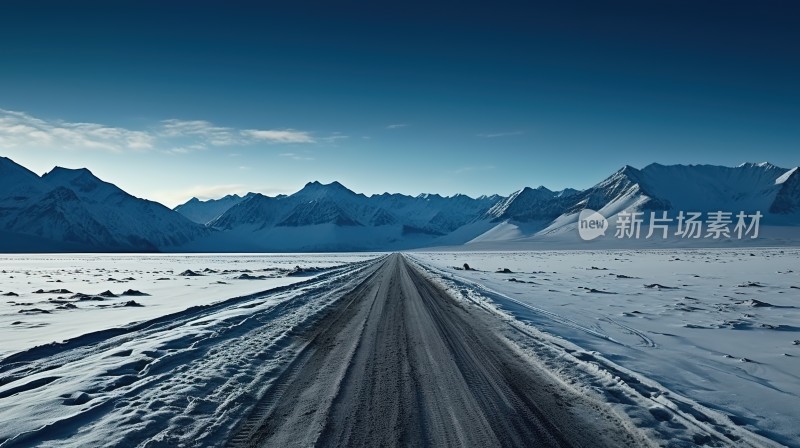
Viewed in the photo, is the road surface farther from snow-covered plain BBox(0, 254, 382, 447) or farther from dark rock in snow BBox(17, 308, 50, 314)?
dark rock in snow BBox(17, 308, 50, 314)

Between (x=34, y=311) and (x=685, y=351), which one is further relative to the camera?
(x=34, y=311)

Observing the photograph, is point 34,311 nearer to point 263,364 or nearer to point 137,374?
point 137,374

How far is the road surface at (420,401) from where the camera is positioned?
5.39 meters

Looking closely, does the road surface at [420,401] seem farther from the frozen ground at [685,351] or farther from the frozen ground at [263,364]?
the frozen ground at [685,351]

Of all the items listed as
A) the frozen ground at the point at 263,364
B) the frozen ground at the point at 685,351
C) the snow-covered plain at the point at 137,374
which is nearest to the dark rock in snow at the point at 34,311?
the frozen ground at the point at 263,364

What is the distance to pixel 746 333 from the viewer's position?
12.8 meters

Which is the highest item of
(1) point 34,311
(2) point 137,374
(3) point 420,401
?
(3) point 420,401

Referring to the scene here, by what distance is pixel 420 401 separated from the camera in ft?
21.7

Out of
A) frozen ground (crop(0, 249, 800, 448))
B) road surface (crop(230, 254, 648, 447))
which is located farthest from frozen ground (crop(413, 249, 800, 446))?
road surface (crop(230, 254, 648, 447))

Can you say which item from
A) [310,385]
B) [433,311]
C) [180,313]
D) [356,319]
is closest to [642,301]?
[433,311]

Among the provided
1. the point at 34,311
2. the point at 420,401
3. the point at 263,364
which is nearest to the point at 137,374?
the point at 263,364

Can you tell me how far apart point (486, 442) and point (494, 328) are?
807 cm

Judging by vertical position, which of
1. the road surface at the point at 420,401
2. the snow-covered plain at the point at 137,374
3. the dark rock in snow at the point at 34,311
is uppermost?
the road surface at the point at 420,401

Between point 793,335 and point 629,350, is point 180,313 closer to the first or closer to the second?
point 629,350
